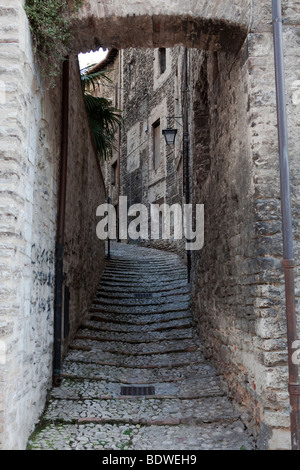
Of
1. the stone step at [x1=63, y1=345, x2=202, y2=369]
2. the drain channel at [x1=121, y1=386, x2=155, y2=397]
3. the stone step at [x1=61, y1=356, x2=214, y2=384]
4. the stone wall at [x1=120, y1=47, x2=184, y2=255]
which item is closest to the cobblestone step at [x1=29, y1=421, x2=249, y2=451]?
the drain channel at [x1=121, y1=386, x2=155, y2=397]

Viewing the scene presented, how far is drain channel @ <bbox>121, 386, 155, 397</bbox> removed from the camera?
456 centimetres

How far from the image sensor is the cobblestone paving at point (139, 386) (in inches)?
143

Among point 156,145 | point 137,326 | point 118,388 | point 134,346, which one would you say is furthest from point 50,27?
point 156,145

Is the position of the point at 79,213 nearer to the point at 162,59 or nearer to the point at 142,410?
the point at 142,410

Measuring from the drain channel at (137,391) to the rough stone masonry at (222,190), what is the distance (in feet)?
2.64

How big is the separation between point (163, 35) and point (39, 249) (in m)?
2.15

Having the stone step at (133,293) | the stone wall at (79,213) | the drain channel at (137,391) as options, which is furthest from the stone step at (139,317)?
the drain channel at (137,391)

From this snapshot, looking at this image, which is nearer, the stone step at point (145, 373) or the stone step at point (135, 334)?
the stone step at point (145, 373)

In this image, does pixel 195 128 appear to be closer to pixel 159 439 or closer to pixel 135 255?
pixel 159 439

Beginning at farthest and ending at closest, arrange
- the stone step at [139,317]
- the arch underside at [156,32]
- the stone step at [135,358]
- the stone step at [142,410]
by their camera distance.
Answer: the stone step at [139,317] → the stone step at [135,358] → the stone step at [142,410] → the arch underside at [156,32]

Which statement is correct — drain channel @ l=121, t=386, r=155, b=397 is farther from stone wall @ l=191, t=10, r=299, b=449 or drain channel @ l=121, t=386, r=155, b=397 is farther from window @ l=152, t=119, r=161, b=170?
window @ l=152, t=119, r=161, b=170

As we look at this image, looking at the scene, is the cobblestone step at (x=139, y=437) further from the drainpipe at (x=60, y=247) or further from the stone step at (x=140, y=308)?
the stone step at (x=140, y=308)

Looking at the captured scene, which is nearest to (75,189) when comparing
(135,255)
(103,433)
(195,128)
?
(195,128)

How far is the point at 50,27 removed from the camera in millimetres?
3336
